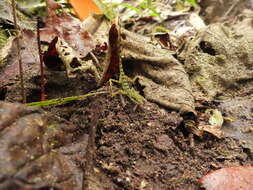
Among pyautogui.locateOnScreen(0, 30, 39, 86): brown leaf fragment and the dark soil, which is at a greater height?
pyautogui.locateOnScreen(0, 30, 39, 86): brown leaf fragment

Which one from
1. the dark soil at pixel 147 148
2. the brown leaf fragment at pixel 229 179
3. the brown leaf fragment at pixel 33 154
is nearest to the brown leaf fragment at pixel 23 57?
the dark soil at pixel 147 148

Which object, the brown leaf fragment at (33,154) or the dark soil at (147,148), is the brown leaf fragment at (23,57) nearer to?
the dark soil at (147,148)

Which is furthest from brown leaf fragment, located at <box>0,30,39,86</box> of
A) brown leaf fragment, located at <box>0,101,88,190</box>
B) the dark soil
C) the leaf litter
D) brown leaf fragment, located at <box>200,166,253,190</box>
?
brown leaf fragment, located at <box>200,166,253,190</box>

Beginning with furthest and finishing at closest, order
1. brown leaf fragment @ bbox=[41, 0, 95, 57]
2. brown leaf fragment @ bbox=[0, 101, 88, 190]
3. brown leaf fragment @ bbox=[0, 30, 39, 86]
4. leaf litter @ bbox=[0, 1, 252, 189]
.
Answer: brown leaf fragment @ bbox=[41, 0, 95, 57]
brown leaf fragment @ bbox=[0, 30, 39, 86]
leaf litter @ bbox=[0, 1, 252, 189]
brown leaf fragment @ bbox=[0, 101, 88, 190]

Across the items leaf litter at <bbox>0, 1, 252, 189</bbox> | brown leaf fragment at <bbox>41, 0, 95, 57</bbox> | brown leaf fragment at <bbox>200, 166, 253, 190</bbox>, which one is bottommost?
brown leaf fragment at <bbox>200, 166, 253, 190</bbox>

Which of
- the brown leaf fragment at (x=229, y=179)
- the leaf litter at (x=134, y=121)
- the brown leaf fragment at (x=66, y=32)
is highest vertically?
the brown leaf fragment at (x=66, y=32)

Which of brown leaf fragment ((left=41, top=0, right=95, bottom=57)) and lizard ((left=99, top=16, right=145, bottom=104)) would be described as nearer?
lizard ((left=99, top=16, right=145, bottom=104))

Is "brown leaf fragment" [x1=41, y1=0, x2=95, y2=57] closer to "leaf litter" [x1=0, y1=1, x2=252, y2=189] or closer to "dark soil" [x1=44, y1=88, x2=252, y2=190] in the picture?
"leaf litter" [x1=0, y1=1, x2=252, y2=189]

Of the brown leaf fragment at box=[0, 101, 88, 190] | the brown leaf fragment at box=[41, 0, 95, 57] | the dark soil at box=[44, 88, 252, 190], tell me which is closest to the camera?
the brown leaf fragment at box=[0, 101, 88, 190]

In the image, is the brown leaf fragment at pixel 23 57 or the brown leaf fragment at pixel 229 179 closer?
the brown leaf fragment at pixel 229 179
